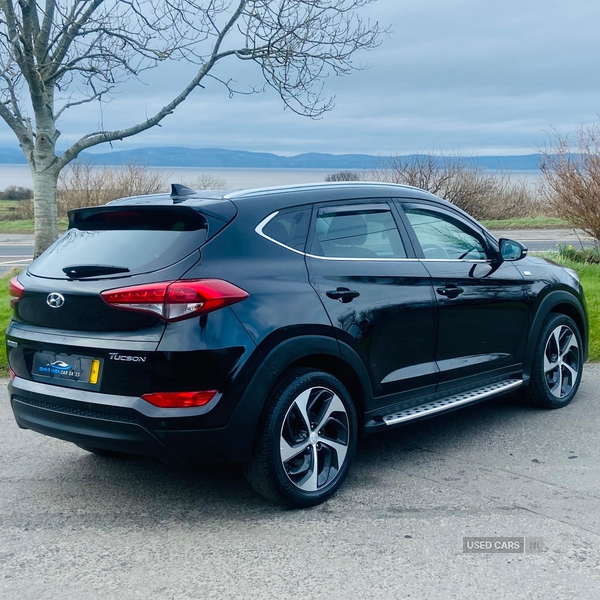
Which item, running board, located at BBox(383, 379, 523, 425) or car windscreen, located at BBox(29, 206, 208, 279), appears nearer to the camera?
car windscreen, located at BBox(29, 206, 208, 279)

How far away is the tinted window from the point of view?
4.39 metres

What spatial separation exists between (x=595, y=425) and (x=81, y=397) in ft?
12.0

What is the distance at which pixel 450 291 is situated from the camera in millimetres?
5195

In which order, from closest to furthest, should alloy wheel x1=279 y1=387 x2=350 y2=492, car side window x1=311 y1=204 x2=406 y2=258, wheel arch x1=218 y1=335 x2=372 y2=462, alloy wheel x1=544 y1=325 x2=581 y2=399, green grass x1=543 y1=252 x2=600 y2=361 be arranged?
wheel arch x1=218 y1=335 x2=372 y2=462, alloy wheel x1=279 y1=387 x2=350 y2=492, car side window x1=311 y1=204 x2=406 y2=258, alloy wheel x1=544 y1=325 x2=581 y2=399, green grass x1=543 y1=252 x2=600 y2=361

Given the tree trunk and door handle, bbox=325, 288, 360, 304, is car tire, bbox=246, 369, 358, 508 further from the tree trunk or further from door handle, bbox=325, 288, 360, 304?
the tree trunk

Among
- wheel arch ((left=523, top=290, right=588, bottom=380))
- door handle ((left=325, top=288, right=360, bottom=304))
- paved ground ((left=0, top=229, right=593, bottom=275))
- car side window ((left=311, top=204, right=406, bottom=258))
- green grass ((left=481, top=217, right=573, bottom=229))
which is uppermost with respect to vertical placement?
car side window ((left=311, top=204, right=406, bottom=258))

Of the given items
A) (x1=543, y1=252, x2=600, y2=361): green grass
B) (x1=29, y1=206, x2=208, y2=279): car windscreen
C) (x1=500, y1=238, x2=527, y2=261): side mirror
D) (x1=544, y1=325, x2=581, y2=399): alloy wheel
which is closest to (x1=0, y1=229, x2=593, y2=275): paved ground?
(x1=543, y1=252, x2=600, y2=361): green grass

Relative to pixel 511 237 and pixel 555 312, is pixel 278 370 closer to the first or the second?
pixel 555 312

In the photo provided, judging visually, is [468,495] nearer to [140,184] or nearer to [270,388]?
[270,388]

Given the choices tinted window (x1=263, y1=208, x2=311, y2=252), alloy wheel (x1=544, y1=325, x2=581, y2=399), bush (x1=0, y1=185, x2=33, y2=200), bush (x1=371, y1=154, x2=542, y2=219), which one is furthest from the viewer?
bush (x1=0, y1=185, x2=33, y2=200)

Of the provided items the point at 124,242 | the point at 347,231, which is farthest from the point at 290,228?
the point at 124,242

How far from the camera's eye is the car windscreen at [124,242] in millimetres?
4094

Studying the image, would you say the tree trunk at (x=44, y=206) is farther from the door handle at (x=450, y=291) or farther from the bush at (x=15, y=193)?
the bush at (x=15, y=193)

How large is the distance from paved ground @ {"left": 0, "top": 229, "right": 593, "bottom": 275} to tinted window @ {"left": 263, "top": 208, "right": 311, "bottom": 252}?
454 inches
